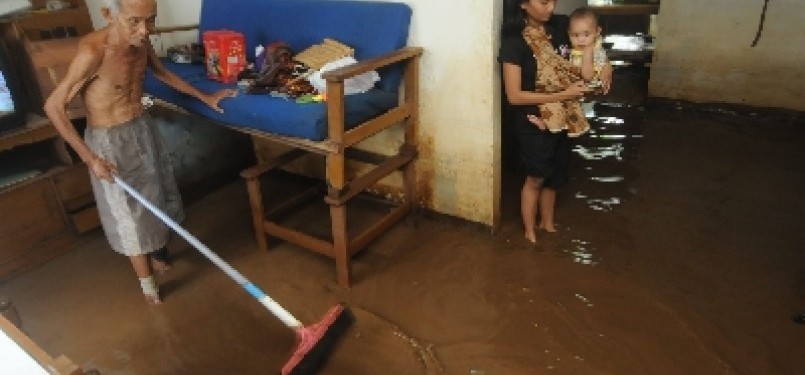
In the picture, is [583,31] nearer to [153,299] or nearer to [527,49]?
[527,49]

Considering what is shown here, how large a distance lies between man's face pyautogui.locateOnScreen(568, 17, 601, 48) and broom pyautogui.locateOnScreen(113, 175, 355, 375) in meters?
1.63

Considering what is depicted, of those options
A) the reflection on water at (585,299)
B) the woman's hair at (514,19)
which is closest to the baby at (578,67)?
the woman's hair at (514,19)

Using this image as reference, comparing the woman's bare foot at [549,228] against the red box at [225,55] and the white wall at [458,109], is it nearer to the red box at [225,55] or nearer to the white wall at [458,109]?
the white wall at [458,109]

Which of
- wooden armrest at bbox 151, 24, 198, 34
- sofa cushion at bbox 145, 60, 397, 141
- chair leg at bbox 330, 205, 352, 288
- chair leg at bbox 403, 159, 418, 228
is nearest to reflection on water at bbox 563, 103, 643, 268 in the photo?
chair leg at bbox 403, 159, 418, 228

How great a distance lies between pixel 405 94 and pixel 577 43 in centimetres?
92

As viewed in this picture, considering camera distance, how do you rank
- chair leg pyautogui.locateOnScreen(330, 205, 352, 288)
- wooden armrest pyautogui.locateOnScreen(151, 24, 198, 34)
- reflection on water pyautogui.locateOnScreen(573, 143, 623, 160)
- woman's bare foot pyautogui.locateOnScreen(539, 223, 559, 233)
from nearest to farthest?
1. chair leg pyautogui.locateOnScreen(330, 205, 352, 288)
2. woman's bare foot pyautogui.locateOnScreen(539, 223, 559, 233)
3. wooden armrest pyautogui.locateOnScreen(151, 24, 198, 34)
4. reflection on water pyautogui.locateOnScreen(573, 143, 623, 160)

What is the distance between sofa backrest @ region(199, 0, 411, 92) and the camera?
9.21ft

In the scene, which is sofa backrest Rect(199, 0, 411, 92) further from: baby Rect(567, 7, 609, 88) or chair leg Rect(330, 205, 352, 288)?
baby Rect(567, 7, 609, 88)

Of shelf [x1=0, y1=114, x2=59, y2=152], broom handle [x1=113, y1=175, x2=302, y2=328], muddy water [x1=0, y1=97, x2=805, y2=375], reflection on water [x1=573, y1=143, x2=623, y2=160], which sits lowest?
muddy water [x1=0, y1=97, x2=805, y2=375]

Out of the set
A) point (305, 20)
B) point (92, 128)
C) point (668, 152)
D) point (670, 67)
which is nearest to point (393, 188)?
point (305, 20)

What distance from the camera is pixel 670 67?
493cm

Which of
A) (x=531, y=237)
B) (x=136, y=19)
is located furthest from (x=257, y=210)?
(x=531, y=237)

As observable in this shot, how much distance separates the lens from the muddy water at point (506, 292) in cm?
224

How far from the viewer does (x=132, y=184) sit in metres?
2.45
